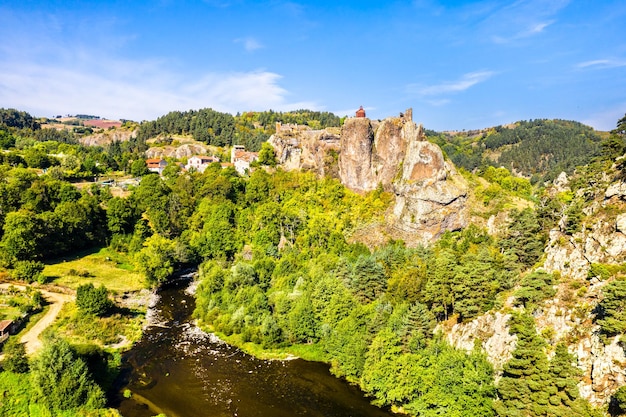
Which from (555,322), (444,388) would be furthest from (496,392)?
(555,322)

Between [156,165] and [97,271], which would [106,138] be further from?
[97,271]

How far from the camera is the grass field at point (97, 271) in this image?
64.4 meters

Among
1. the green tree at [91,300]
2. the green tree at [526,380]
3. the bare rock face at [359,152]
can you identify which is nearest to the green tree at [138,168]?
the bare rock face at [359,152]

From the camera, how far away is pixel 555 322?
33062 mm

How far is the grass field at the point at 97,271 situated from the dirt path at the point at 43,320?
10.5 ft

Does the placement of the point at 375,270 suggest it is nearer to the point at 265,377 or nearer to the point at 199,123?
the point at 265,377

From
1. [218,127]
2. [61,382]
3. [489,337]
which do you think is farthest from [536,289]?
[218,127]

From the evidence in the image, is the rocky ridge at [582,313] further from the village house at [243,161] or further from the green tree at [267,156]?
the village house at [243,161]

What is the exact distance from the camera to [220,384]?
4066 centimetres

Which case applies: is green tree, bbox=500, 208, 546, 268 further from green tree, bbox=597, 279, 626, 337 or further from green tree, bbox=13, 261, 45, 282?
green tree, bbox=13, 261, 45, 282

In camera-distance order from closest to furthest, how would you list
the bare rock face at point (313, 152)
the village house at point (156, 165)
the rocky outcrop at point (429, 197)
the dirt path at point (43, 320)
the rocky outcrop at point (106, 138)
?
1. the dirt path at point (43, 320)
2. the rocky outcrop at point (429, 197)
3. the bare rock face at point (313, 152)
4. the village house at point (156, 165)
5. the rocky outcrop at point (106, 138)

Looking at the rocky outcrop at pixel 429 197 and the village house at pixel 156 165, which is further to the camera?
the village house at pixel 156 165

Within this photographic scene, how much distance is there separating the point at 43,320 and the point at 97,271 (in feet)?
65.5

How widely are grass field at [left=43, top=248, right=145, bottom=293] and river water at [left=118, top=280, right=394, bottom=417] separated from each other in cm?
1894
